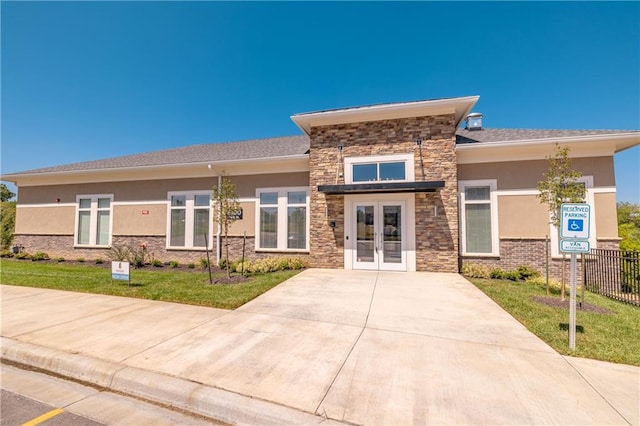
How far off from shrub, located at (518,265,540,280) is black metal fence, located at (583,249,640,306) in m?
1.39

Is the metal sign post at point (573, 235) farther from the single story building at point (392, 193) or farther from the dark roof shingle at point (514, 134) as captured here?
the dark roof shingle at point (514, 134)

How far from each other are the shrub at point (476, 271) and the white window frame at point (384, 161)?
3.68 m

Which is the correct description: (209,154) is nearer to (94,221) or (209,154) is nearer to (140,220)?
(140,220)

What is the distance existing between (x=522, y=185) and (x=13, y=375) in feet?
43.4

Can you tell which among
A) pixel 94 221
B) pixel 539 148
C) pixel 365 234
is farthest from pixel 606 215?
pixel 94 221

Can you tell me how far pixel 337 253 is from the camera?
10.8 m

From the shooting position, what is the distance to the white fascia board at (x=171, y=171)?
11.8 metres

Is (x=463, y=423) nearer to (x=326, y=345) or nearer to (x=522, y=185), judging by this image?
(x=326, y=345)

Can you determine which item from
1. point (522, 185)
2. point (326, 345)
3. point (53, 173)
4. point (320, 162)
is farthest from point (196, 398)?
point (53, 173)

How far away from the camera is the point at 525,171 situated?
393 inches

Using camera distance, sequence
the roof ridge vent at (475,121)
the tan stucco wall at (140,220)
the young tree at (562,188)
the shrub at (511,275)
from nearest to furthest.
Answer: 1. the young tree at (562,188)
2. the shrub at (511,275)
3. the roof ridge vent at (475,121)
4. the tan stucco wall at (140,220)

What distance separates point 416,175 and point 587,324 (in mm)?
6239

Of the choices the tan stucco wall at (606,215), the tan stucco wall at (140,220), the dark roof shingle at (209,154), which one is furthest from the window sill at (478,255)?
the tan stucco wall at (140,220)

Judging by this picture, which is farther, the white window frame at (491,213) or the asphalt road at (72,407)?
the white window frame at (491,213)
